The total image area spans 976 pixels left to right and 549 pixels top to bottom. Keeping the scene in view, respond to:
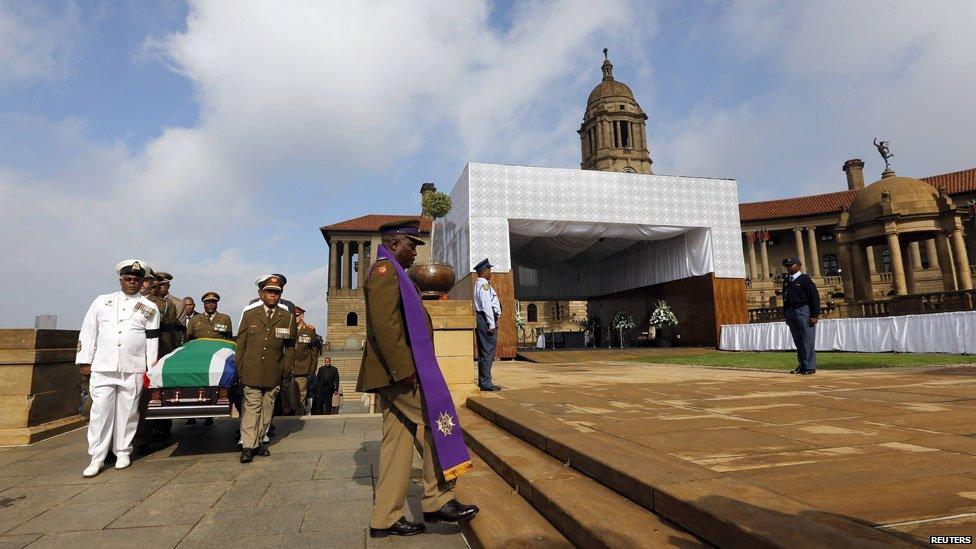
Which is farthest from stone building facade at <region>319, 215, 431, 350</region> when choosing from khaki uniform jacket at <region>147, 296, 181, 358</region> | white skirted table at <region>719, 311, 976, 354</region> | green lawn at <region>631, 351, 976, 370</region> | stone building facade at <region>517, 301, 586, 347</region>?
khaki uniform jacket at <region>147, 296, 181, 358</region>

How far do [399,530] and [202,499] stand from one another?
1.51 m

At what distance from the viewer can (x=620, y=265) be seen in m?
25.3

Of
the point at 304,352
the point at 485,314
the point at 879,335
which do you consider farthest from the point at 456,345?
the point at 879,335

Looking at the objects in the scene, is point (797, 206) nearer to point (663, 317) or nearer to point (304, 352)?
point (663, 317)

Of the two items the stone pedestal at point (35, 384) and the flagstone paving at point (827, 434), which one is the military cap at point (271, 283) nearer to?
the flagstone paving at point (827, 434)

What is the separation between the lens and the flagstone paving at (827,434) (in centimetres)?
173

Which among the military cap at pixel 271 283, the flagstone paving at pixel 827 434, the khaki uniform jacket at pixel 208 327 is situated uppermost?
the military cap at pixel 271 283

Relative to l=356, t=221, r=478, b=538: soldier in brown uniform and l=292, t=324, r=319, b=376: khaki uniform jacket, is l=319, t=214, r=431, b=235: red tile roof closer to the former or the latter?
l=292, t=324, r=319, b=376: khaki uniform jacket

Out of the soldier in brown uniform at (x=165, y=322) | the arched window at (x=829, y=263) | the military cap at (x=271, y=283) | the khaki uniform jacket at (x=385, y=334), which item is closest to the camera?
the khaki uniform jacket at (x=385, y=334)

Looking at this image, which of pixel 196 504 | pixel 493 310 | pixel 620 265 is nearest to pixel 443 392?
pixel 196 504

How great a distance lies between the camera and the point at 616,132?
149 ft

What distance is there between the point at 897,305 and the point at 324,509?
2127cm

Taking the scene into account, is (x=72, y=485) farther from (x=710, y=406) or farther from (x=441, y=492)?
(x=710, y=406)

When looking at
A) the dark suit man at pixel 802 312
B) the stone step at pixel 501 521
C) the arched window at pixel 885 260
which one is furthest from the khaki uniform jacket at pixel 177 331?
the arched window at pixel 885 260
